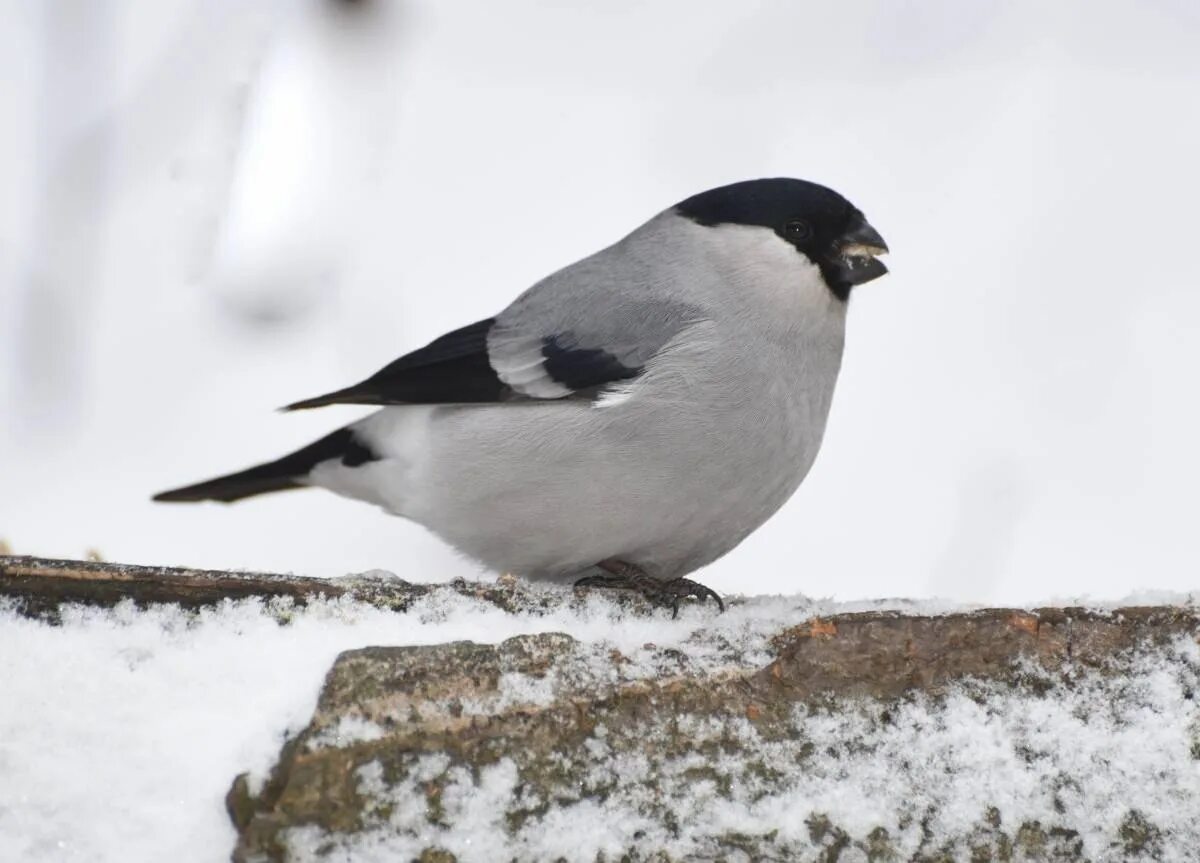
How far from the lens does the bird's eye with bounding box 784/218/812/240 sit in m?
4.46

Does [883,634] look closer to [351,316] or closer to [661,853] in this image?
[661,853]

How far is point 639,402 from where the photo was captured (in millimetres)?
3982

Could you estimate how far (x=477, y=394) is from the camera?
428 centimetres

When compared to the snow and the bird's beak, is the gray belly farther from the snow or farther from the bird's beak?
the snow

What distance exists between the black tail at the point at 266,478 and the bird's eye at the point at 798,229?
157 centimetres

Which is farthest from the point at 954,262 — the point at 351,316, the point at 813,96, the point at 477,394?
the point at 477,394

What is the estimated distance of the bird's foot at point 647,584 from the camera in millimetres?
3778

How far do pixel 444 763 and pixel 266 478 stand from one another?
2.75m

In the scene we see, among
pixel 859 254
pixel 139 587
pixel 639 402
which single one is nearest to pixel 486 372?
pixel 639 402

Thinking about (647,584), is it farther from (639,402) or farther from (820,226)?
(820,226)

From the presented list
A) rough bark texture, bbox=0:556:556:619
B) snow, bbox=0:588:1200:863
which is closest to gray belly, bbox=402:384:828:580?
rough bark texture, bbox=0:556:556:619

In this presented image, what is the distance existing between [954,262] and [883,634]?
16.8ft

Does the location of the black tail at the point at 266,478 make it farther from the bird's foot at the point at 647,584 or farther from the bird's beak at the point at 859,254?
the bird's beak at the point at 859,254

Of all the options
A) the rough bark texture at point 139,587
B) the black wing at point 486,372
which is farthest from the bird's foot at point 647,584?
the rough bark texture at point 139,587
